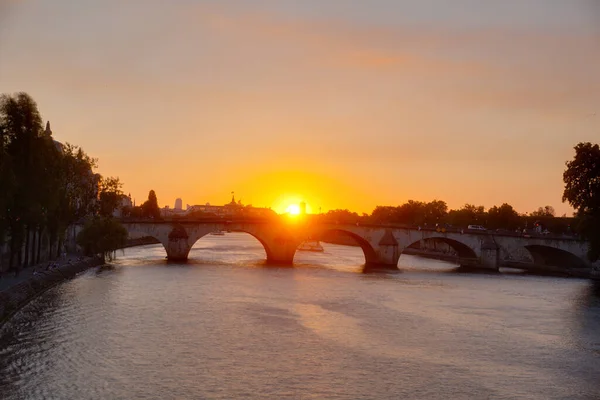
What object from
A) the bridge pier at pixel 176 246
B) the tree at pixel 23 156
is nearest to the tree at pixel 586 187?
the bridge pier at pixel 176 246

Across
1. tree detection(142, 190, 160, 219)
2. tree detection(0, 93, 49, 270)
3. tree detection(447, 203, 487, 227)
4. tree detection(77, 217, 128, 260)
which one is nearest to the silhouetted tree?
A: tree detection(77, 217, 128, 260)

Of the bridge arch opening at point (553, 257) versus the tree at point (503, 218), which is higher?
the tree at point (503, 218)

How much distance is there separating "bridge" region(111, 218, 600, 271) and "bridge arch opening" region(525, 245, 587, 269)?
0.16 meters

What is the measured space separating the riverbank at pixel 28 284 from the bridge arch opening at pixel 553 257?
57294 millimetres

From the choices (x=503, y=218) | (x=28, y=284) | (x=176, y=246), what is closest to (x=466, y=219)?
(x=503, y=218)

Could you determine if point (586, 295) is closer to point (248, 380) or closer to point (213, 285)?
point (213, 285)

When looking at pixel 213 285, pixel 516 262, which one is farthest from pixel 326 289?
pixel 516 262

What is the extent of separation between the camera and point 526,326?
128ft

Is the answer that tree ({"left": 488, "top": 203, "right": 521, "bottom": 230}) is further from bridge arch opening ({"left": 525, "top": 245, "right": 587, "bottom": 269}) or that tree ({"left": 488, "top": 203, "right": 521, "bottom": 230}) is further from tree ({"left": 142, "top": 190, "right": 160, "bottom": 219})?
tree ({"left": 142, "top": 190, "right": 160, "bottom": 219})

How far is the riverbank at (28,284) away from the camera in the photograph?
34000mm

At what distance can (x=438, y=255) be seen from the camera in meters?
105

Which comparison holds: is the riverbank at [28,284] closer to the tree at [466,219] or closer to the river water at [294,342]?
the river water at [294,342]

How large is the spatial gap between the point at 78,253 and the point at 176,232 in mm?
11362

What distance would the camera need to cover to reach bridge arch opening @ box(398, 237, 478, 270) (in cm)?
8619
